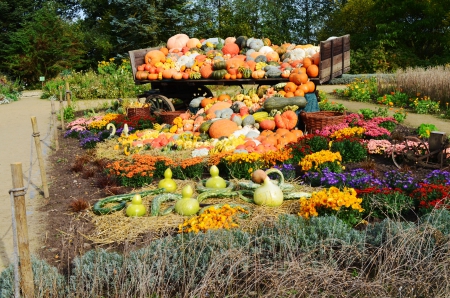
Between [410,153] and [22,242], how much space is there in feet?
18.3

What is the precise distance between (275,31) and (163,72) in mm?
21841

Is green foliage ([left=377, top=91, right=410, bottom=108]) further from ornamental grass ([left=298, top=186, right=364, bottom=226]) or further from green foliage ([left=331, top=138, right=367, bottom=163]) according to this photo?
ornamental grass ([left=298, top=186, right=364, bottom=226])

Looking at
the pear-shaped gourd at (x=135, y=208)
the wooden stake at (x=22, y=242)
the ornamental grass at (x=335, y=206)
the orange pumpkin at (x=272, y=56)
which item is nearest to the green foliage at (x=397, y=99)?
the orange pumpkin at (x=272, y=56)

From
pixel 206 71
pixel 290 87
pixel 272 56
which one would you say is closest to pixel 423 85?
pixel 272 56

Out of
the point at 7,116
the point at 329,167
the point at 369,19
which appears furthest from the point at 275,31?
the point at 329,167

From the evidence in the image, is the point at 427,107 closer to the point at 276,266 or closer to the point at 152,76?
the point at 152,76

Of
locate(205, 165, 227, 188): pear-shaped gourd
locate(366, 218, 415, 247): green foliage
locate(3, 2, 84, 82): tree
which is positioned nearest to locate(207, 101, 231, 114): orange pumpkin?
locate(205, 165, 227, 188): pear-shaped gourd

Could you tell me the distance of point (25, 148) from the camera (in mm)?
10445

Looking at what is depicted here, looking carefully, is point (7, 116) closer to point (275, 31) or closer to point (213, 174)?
point (213, 174)

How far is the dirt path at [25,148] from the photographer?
204 inches

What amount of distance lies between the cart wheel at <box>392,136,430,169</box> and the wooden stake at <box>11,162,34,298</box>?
528cm

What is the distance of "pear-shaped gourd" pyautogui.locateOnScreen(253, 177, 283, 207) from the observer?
5445 millimetres

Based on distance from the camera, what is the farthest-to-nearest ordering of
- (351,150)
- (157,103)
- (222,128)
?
(157,103) < (222,128) < (351,150)

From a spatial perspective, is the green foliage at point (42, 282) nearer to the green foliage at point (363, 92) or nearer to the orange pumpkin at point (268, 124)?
the orange pumpkin at point (268, 124)
